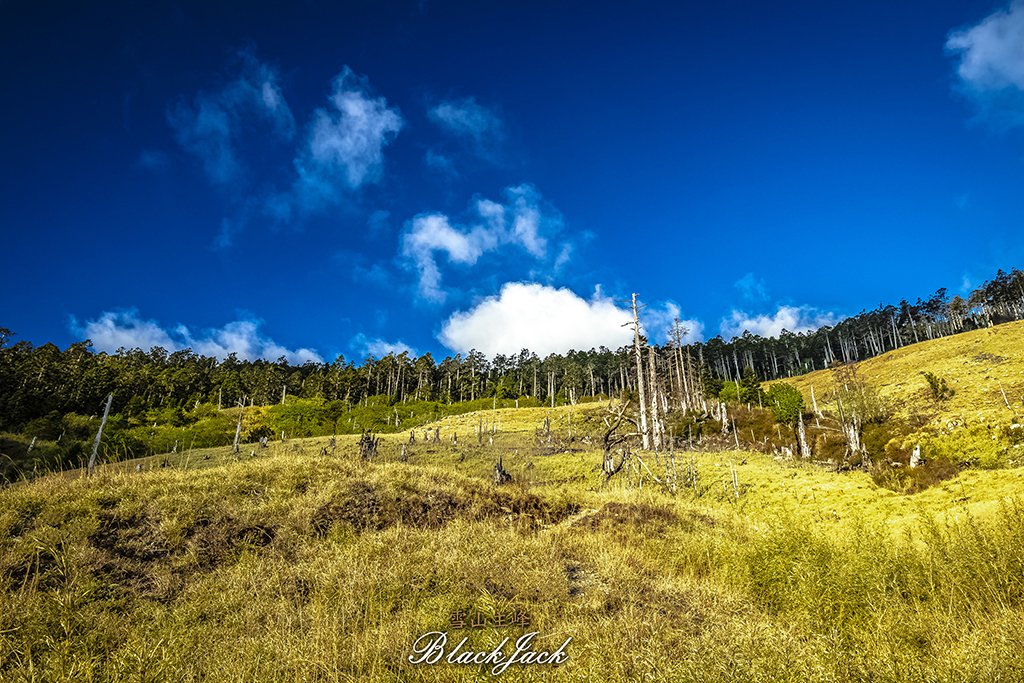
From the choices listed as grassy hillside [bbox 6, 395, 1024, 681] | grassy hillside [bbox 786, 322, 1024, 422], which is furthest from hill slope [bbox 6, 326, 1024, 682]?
grassy hillside [bbox 786, 322, 1024, 422]

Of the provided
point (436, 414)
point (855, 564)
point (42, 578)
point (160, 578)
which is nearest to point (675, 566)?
point (855, 564)

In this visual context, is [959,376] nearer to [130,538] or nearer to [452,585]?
[452,585]

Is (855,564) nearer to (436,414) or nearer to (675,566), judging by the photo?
(675,566)

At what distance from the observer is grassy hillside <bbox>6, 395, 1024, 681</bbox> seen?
169 inches

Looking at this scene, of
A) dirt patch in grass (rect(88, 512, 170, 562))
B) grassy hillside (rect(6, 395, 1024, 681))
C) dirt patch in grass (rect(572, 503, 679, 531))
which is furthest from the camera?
dirt patch in grass (rect(572, 503, 679, 531))

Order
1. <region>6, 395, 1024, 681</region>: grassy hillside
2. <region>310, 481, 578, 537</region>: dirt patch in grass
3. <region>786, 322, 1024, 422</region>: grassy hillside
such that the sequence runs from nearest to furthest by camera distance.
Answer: <region>6, 395, 1024, 681</region>: grassy hillside < <region>310, 481, 578, 537</region>: dirt patch in grass < <region>786, 322, 1024, 422</region>: grassy hillside

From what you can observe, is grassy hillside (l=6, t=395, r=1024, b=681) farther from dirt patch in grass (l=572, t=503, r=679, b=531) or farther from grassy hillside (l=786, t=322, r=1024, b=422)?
grassy hillside (l=786, t=322, r=1024, b=422)

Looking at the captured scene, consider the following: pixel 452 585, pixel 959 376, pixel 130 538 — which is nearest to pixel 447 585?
pixel 452 585

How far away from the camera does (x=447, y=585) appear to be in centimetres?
658

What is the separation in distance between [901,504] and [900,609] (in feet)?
35.5

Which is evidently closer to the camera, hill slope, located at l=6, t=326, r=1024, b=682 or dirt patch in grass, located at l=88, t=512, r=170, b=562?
hill slope, located at l=6, t=326, r=1024, b=682

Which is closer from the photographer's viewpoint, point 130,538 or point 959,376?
point 130,538

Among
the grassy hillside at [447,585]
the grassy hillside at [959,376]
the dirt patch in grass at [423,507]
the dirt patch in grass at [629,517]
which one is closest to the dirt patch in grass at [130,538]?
the grassy hillside at [447,585]

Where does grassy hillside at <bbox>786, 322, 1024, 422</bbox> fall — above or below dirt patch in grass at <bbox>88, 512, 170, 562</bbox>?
above
